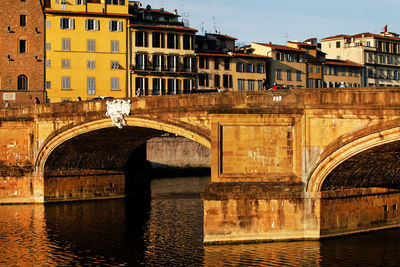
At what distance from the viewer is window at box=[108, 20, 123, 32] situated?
205ft

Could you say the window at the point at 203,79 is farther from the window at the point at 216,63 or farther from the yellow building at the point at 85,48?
the yellow building at the point at 85,48

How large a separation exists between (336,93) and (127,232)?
13.7 m

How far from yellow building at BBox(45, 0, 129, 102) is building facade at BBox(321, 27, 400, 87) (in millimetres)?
36894

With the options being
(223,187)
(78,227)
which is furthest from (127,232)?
(223,187)

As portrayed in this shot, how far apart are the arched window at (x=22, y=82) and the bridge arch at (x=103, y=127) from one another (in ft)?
67.4

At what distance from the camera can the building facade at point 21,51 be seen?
194ft

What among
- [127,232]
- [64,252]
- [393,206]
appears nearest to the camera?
[64,252]

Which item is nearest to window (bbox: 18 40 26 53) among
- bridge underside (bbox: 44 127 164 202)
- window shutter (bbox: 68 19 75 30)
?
window shutter (bbox: 68 19 75 30)

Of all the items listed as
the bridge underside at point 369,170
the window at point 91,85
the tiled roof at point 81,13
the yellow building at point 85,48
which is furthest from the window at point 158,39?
the bridge underside at point 369,170

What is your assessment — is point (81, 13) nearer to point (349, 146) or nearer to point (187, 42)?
point (187, 42)

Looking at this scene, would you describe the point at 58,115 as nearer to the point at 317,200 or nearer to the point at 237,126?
the point at 237,126

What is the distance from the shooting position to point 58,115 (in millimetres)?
40562

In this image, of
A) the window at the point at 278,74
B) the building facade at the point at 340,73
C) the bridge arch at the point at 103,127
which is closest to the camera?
the bridge arch at the point at 103,127

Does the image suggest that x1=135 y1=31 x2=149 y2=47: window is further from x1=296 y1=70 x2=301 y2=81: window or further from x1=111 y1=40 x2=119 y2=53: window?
x1=296 y1=70 x2=301 y2=81: window
